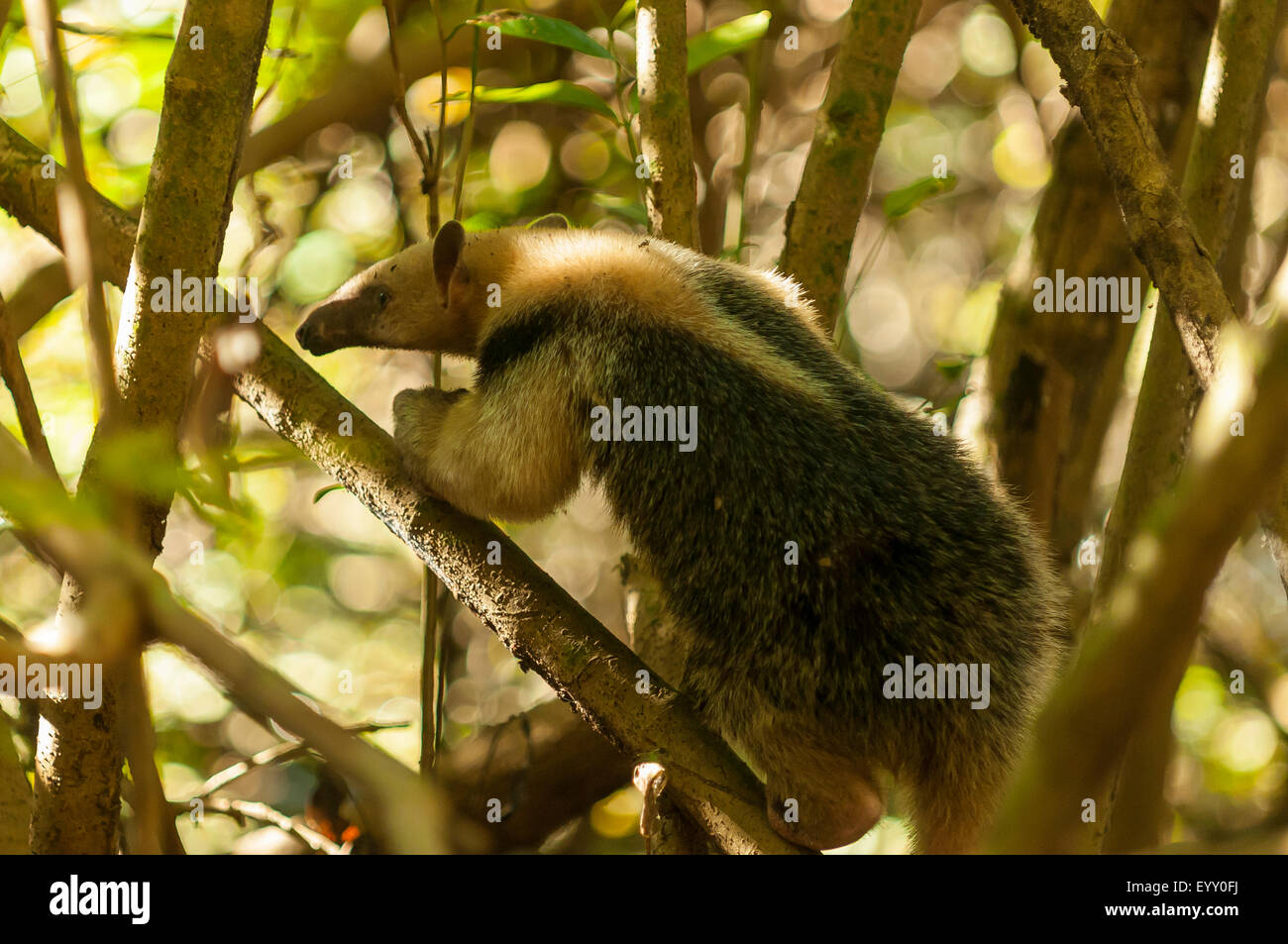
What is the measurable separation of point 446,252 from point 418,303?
34cm

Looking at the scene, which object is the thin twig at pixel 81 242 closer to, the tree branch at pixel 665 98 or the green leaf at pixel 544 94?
the green leaf at pixel 544 94

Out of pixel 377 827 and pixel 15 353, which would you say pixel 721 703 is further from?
pixel 377 827

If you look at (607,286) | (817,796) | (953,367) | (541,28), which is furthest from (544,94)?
(817,796)

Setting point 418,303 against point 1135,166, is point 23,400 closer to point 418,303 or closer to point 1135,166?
point 418,303

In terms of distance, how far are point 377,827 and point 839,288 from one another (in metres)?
3.74

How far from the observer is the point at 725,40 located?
4.46 meters

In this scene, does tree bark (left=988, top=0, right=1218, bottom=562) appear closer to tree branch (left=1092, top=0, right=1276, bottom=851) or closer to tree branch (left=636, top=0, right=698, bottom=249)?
tree branch (left=1092, top=0, right=1276, bottom=851)

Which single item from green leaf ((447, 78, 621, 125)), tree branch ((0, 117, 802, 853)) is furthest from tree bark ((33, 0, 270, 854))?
green leaf ((447, 78, 621, 125))

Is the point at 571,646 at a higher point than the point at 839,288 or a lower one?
lower
